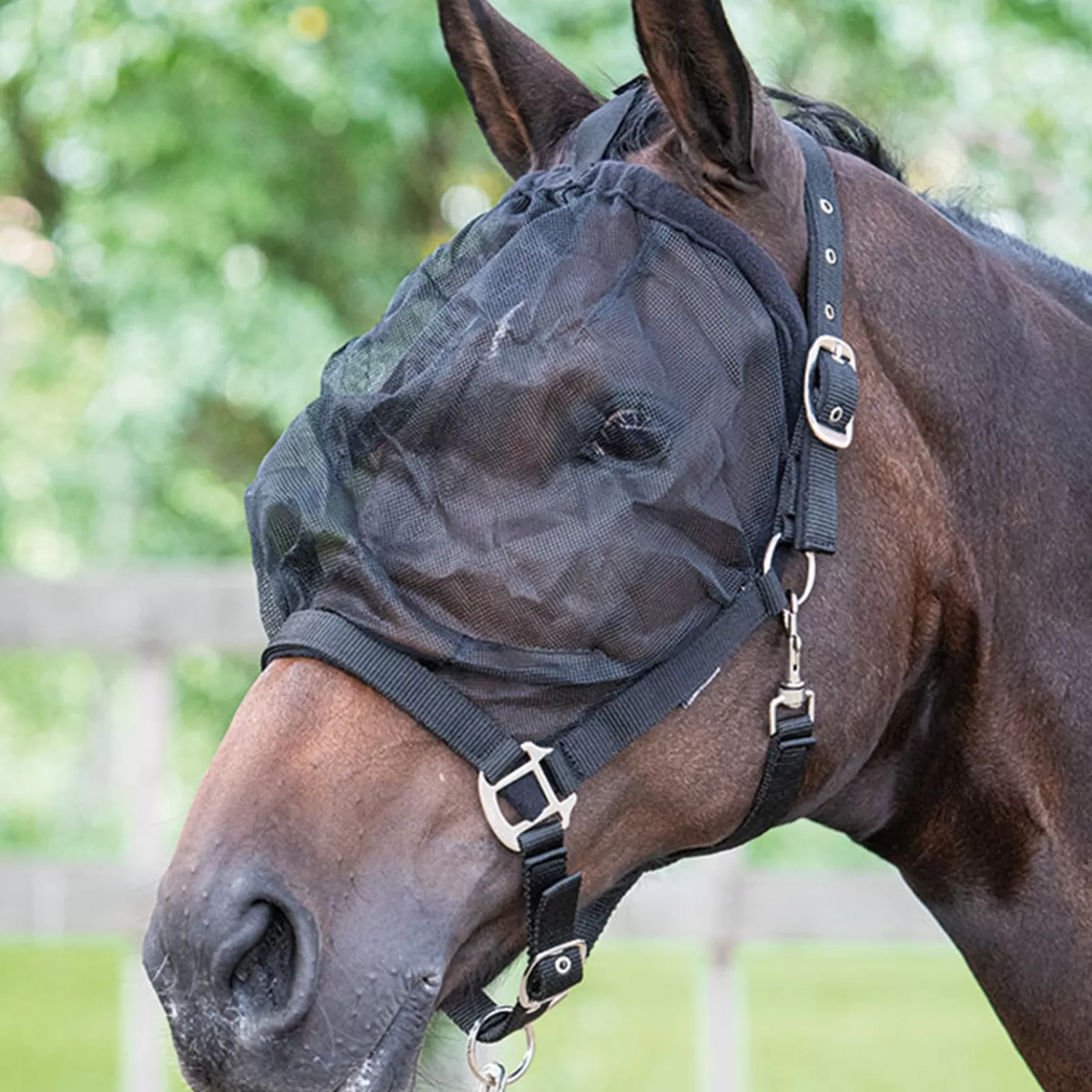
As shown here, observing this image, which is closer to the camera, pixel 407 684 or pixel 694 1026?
pixel 407 684

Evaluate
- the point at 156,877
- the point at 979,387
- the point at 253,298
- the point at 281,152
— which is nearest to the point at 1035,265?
the point at 979,387

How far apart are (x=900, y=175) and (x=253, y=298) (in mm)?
4140

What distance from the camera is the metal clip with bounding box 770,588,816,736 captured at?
189 cm

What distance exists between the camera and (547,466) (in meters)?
1.77

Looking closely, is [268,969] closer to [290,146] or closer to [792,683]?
[792,683]

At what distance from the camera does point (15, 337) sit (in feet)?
32.0

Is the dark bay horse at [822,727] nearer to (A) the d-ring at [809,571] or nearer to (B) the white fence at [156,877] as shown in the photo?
(A) the d-ring at [809,571]

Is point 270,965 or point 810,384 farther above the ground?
point 810,384

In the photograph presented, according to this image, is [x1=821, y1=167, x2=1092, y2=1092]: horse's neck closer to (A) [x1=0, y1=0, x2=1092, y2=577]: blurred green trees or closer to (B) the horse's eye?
(B) the horse's eye

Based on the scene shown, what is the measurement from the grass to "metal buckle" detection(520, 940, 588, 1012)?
3.30 metres

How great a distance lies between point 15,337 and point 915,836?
869 centimetres

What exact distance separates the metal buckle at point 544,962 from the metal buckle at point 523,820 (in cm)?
16

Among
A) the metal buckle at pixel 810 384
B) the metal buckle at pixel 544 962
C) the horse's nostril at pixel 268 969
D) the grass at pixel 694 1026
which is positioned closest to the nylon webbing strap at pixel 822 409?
the metal buckle at pixel 810 384

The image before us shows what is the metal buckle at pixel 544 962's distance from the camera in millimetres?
1821
